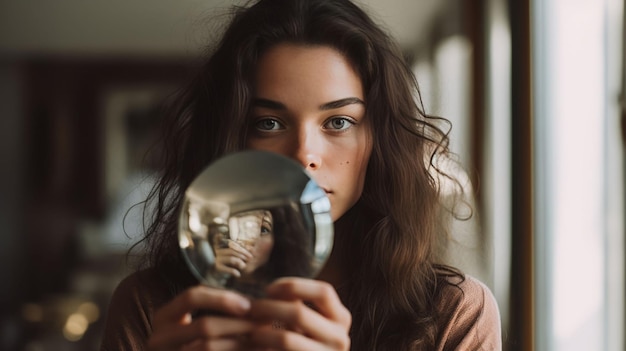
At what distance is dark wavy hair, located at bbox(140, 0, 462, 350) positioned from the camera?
0.69 m

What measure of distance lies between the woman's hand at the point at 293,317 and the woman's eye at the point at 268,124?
0.62 ft

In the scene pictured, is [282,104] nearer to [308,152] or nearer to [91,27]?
[308,152]

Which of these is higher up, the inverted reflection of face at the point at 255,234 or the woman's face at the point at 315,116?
Answer: the woman's face at the point at 315,116

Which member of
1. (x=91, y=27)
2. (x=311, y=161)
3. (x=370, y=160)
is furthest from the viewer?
(x=91, y=27)

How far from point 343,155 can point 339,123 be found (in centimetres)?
3

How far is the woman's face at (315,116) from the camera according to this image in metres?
0.63

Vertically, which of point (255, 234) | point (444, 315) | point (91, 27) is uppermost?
point (91, 27)

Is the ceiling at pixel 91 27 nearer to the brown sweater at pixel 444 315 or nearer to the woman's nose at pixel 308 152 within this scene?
the brown sweater at pixel 444 315

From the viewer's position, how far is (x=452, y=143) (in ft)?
5.59

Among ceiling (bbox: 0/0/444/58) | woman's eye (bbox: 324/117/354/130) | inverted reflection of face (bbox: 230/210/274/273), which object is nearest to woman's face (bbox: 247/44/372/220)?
woman's eye (bbox: 324/117/354/130)

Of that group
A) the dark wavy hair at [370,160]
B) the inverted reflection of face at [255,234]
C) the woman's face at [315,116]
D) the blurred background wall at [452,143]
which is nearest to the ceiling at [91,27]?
the blurred background wall at [452,143]

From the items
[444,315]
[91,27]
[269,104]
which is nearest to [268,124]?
[269,104]

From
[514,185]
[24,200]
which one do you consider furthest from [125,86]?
[514,185]

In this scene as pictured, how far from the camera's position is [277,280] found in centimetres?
50
